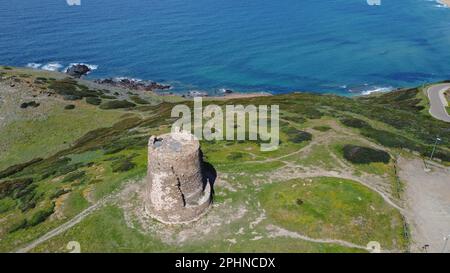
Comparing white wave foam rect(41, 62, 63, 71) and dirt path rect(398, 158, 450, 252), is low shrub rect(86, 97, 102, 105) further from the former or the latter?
dirt path rect(398, 158, 450, 252)

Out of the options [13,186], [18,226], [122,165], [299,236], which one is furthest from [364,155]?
[13,186]

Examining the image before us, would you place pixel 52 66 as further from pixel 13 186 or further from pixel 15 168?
pixel 13 186

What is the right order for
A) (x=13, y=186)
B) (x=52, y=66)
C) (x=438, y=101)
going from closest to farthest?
(x=13, y=186)
(x=438, y=101)
(x=52, y=66)

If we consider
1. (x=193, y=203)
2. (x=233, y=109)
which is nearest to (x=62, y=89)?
(x=233, y=109)

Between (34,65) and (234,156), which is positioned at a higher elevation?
(234,156)

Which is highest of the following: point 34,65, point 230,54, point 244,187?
point 244,187

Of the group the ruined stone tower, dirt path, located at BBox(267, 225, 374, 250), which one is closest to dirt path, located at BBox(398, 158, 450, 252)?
dirt path, located at BBox(267, 225, 374, 250)

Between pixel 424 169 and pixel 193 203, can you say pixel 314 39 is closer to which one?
pixel 424 169
